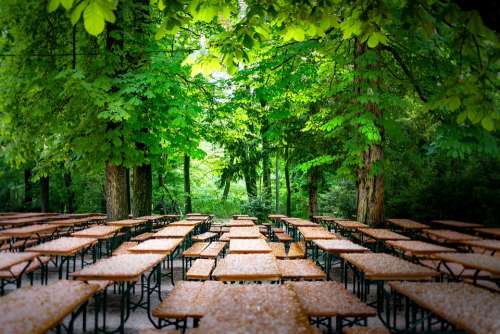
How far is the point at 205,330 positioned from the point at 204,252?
5.14m

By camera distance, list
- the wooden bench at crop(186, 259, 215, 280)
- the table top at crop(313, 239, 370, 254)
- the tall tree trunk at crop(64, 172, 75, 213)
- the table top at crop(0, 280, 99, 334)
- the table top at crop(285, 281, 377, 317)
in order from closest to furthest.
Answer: the table top at crop(0, 280, 99, 334) < the table top at crop(285, 281, 377, 317) < the table top at crop(313, 239, 370, 254) < the wooden bench at crop(186, 259, 215, 280) < the tall tree trunk at crop(64, 172, 75, 213)

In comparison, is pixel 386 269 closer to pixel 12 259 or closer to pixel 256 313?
pixel 256 313

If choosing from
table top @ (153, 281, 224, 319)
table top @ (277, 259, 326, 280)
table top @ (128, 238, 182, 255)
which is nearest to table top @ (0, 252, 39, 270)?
table top @ (128, 238, 182, 255)

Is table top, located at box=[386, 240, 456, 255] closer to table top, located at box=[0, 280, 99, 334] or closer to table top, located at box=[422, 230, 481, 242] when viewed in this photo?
table top, located at box=[422, 230, 481, 242]

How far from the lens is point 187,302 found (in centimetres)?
362

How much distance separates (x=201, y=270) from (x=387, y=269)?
296 cm

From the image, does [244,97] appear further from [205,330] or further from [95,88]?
[205,330]

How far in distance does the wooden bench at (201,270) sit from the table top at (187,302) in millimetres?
1039

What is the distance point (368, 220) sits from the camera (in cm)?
903

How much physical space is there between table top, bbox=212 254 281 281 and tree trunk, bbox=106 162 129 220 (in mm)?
6308

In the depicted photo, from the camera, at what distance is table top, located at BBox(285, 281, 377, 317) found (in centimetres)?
318

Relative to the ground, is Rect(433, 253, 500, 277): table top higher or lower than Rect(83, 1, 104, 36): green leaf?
lower

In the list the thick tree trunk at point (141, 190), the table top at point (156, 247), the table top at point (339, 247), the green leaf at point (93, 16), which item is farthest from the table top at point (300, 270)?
the thick tree trunk at point (141, 190)

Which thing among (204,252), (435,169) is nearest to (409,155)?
(435,169)
